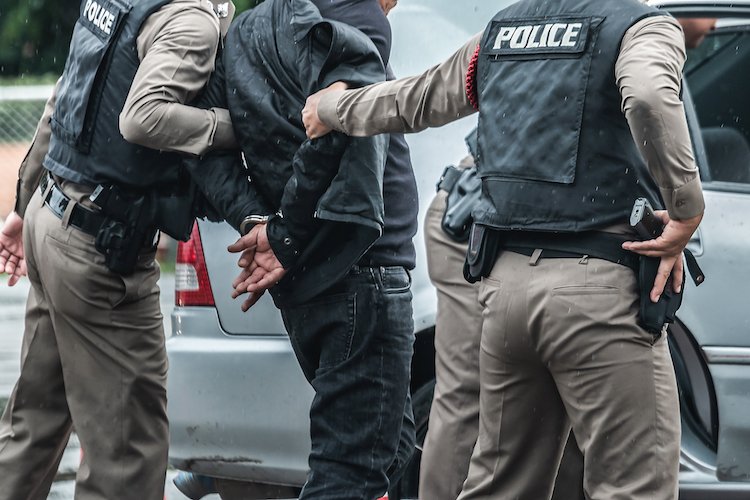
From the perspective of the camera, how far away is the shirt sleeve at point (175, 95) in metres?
3.37

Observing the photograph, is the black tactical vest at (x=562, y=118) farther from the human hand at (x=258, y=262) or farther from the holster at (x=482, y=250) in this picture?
the human hand at (x=258, y=262)

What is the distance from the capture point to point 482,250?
3189mm

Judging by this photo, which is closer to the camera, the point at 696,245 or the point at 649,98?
the point at 649,98

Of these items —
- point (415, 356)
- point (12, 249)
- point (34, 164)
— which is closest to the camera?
point (34, 164)

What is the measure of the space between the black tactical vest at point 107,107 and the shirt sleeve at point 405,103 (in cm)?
70

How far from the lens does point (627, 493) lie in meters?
2.99

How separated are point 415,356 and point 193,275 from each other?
2.63 ft

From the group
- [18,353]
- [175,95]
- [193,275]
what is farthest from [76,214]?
[18,353]

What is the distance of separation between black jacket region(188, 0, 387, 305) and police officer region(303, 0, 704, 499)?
4.8 inches

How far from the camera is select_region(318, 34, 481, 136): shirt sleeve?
10.3 ft

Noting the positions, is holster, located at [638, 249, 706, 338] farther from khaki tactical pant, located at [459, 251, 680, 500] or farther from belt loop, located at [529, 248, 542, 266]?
belt loop, located at [529, 248, 542, 266]

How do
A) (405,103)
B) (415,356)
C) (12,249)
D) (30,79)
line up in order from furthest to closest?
(30,79) → (415,356) → (12,249) → (405,103)

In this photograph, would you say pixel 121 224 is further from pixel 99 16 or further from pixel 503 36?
pixel 503 36

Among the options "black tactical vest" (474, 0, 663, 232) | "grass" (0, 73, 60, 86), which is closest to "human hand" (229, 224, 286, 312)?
"black tactical vest" (474, 0, 663, 232)
